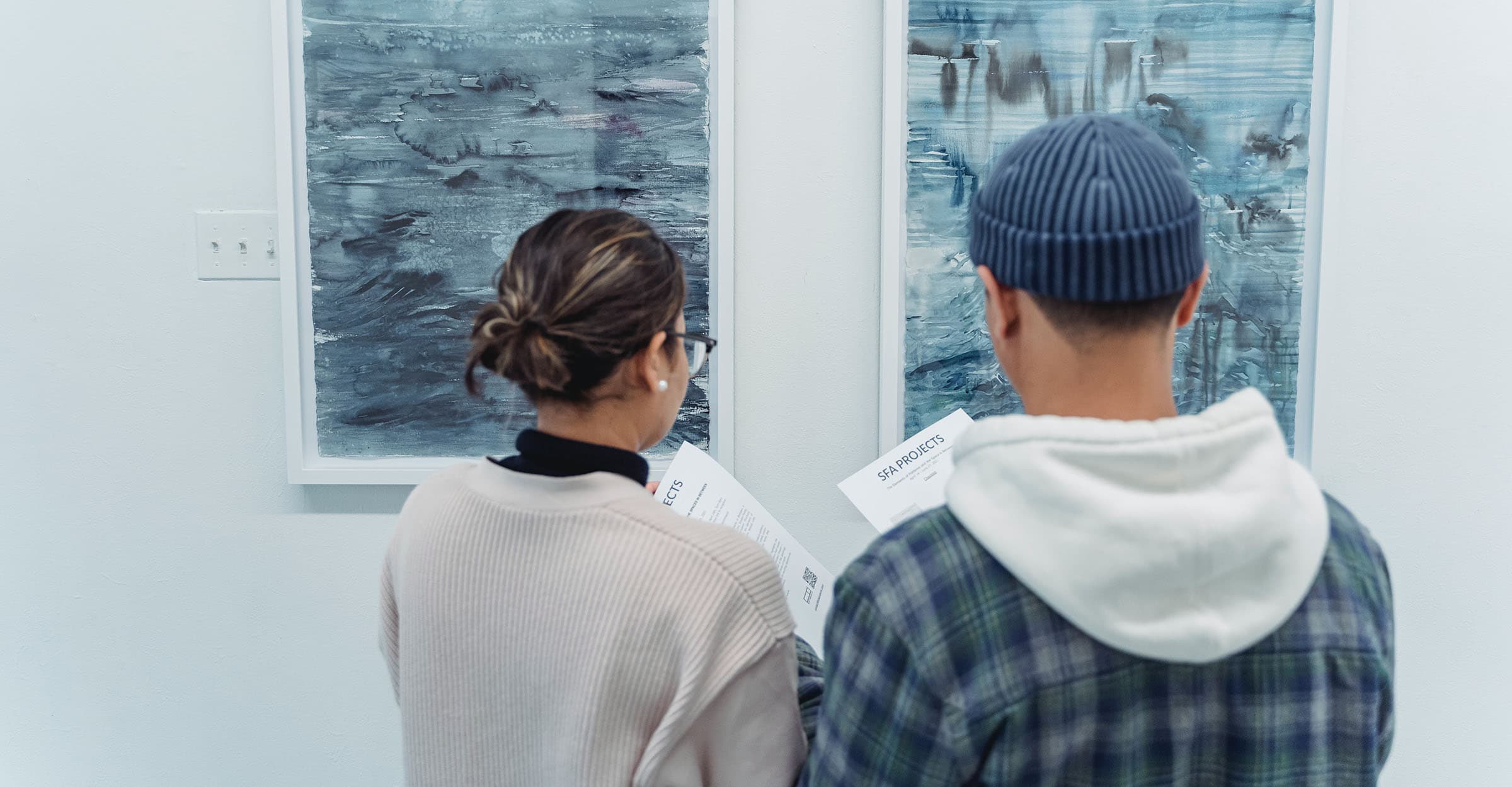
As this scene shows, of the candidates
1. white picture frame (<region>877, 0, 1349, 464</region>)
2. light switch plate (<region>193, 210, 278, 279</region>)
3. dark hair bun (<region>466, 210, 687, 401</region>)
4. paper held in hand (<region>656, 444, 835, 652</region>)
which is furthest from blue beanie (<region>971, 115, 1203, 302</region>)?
light switch plate (<region>193, 210, 278, 279</region>)

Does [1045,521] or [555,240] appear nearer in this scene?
[1045,521]

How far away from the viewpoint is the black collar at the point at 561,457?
0.75 metres

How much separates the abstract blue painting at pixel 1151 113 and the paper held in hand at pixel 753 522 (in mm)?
440

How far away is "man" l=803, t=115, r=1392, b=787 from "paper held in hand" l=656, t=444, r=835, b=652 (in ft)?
1.42

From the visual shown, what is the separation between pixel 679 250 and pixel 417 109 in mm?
445

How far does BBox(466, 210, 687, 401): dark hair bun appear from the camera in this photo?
2.37 ft

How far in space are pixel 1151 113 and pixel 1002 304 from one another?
92cm

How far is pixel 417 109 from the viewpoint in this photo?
1368mm

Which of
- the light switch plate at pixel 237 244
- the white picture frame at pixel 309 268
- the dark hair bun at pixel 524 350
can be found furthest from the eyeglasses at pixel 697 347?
the light switch plate at pixel 237 244

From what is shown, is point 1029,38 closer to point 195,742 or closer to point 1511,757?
point 1511,757

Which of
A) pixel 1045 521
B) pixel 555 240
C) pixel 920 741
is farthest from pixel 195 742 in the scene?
pixel 1045 521

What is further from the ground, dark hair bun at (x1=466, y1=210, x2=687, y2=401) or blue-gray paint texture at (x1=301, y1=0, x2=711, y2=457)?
blue-gray paint texture at (x1=301, y1=0, x2=711, y2=457)

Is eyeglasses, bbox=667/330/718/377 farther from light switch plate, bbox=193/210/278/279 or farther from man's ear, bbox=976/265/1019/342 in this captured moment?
light switch plate, bbox=193/210/278/279

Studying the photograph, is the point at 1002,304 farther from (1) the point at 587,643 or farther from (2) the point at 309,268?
(2) the point at 309,268
